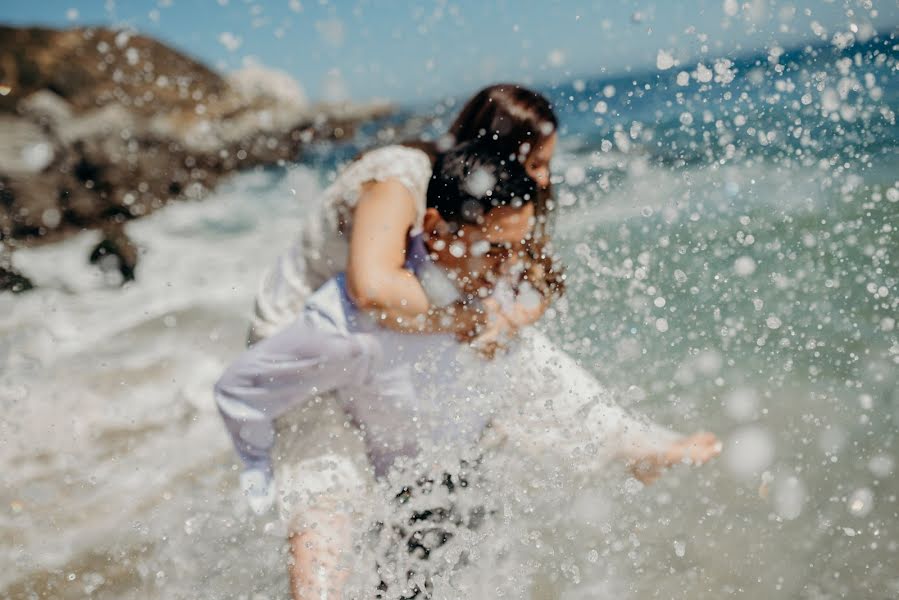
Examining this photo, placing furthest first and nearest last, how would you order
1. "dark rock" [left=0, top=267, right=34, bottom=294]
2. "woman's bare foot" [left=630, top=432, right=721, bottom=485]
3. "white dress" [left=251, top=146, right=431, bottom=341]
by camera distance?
"dark rock" [left=0, top=267, right=34, bottom=294], "woman's bare foot" [left=630, top=432, right=721, bottom=485], "white dress" [left=251, top=146, right=431, bottom=341]

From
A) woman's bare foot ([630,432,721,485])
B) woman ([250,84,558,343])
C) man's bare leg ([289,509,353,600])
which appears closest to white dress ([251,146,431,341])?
woman ([250,84,558,343])

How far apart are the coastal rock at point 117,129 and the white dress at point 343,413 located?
6.60 metres

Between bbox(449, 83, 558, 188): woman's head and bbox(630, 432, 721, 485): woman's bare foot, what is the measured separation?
920 mm

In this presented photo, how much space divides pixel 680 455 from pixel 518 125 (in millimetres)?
1122

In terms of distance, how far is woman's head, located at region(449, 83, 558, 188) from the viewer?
6.59ft

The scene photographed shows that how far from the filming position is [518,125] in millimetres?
2039

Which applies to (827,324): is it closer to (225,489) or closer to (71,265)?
(225,489)

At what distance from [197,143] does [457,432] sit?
15.9 meters

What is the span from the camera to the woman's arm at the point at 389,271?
1.85m

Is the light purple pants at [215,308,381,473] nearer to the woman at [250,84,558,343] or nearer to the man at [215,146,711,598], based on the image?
the man at [215,146,711,598]

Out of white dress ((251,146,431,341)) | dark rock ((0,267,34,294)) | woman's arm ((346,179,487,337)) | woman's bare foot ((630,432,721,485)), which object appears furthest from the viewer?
dark rock ((0,267,34,294))

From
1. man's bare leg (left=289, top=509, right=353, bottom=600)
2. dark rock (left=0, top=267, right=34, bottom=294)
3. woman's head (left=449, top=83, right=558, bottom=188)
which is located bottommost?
dark rock (left=0, top=267, right=34, bottom=294)

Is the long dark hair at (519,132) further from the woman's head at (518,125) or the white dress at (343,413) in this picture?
the white dress at (343,413)

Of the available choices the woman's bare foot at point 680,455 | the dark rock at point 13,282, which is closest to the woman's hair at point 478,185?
the woman's bare foot at point 680,455
